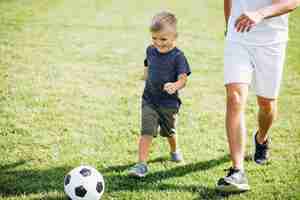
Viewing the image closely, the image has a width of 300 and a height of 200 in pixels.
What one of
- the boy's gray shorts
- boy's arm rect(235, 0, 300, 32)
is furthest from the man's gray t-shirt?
the boy's gray shorts

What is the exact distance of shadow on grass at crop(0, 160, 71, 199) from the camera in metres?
4.50

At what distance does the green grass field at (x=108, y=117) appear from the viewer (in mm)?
4766

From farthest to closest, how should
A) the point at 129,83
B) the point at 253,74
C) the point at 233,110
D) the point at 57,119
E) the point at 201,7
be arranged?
1. the point at 201,7
2. the point at 129,83
3. the point at 57,119
4. the point at 253,74
5. the point at 233,110

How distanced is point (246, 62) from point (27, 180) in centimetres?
232

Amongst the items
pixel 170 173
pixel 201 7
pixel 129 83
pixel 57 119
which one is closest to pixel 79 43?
pixel 129 83

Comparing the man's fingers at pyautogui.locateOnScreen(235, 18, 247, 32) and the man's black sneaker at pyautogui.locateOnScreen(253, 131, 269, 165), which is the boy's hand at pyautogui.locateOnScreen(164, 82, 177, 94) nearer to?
the man's fingers at pyautogui.locateOnScreen(235, 18, 247, 32)

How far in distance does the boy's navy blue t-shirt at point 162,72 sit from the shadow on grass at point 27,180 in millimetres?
1127

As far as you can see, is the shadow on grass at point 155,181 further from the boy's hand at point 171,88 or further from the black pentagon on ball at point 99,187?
the boy's hand at point 171,88

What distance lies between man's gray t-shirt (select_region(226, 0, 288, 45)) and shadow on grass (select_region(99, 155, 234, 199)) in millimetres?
1395

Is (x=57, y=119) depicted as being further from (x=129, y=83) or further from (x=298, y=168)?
(x=298, y=168)

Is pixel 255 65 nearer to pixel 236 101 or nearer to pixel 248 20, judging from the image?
pixel 236 101

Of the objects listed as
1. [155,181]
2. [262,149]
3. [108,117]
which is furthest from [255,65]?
[108,117]

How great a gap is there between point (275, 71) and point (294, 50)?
6.52m

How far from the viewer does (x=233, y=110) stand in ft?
15.1
